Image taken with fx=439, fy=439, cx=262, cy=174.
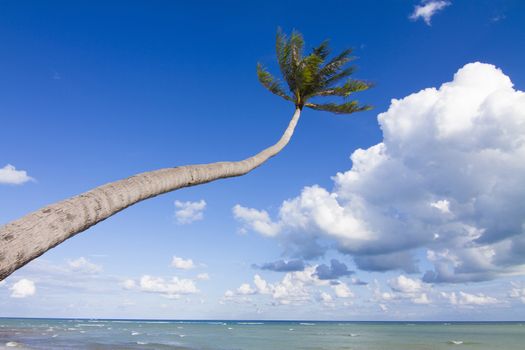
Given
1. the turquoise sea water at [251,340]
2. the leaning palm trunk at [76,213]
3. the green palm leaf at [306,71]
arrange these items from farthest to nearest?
the turquoise sea water at [251,340]
the green palm leaf at [306,71]
the leaning palm trunk at [76,213]

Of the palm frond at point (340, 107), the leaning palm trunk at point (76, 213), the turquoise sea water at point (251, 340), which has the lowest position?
the turquoise sea water at point (251, 340)

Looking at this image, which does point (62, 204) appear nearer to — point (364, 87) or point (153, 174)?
point (153, 174)

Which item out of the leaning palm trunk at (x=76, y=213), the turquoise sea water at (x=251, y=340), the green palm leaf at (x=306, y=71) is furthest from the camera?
the turquoise sea water at (x=251, y=340)


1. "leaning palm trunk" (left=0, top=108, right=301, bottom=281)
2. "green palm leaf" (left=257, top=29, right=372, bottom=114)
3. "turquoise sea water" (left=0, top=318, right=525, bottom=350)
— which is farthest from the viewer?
"turquoise sea water" (left=0, top=318, right=525, bottom=350)

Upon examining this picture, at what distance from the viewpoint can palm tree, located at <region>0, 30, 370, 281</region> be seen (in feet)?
11.0

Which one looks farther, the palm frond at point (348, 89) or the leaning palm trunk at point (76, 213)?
the palm frond at point (348, 89)

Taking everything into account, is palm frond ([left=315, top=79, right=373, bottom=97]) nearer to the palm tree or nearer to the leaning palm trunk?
the palm tree

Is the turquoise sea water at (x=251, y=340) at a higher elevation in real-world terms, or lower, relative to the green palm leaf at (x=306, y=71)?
lower

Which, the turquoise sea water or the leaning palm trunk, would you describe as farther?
the turquoise sea water

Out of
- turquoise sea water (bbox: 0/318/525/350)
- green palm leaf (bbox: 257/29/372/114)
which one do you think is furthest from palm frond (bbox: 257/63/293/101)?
turquoise sea water (bbox: 0/318/525/350)

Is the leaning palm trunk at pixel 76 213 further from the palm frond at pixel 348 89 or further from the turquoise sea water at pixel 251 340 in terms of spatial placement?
the turquoise sea water at pixel 251 340

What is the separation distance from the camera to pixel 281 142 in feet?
36.1

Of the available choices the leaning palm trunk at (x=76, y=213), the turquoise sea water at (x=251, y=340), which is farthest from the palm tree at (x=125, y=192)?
the turquoise sea water at (x=251, y=340)

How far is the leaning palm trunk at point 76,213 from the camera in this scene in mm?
3277
